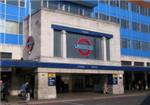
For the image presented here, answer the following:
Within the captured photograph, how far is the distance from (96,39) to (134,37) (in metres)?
18.3

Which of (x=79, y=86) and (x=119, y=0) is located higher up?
(x=119, y=0)

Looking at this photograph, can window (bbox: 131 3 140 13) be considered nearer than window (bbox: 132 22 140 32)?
No

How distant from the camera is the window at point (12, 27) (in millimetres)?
37869

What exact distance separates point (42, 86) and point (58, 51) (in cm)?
507

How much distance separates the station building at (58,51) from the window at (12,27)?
39cm

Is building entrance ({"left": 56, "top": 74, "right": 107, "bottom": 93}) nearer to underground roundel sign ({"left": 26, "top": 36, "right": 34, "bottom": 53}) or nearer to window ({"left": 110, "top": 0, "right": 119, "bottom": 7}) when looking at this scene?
underground roundel sign ({"left": 26, "top": 36, "right": 34, "bottom": 53})

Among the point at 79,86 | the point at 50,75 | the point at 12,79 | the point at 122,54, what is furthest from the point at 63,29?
the point at 122,54

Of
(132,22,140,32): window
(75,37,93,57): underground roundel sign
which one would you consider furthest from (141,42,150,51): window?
(75,37,93,57): underground roundel sign

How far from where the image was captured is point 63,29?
35.9 metres

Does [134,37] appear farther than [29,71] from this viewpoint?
Yes

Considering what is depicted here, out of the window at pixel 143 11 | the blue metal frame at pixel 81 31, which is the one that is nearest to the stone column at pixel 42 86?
the blue metal frame at pixel 81 31

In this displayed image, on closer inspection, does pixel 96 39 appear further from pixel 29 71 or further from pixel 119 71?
pixel 29 71

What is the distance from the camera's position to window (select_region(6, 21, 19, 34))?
37869 mm

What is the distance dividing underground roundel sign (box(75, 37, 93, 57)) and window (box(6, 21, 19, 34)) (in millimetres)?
7774
